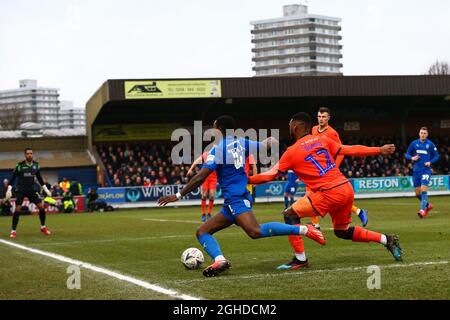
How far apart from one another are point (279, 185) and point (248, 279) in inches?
1289

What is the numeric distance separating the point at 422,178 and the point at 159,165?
91.1ft

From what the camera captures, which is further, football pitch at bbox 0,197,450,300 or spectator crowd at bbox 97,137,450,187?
spectator crowd at bbox 97,137,450,187

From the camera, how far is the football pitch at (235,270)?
26.5 ft

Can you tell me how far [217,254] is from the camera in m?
9.85

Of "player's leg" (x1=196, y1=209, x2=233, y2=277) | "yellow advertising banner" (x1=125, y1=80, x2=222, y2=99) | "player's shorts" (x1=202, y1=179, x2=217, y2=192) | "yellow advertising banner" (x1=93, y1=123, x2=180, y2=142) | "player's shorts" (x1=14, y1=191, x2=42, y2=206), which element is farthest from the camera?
"yellow advertising banner" (x1=93, y1=123, x2=180, y2=142)

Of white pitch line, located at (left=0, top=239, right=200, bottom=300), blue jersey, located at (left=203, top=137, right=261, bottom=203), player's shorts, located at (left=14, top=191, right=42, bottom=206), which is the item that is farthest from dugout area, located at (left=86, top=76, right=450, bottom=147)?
blue jersey, located at (left=203, top=137, right=261, bottom=203)

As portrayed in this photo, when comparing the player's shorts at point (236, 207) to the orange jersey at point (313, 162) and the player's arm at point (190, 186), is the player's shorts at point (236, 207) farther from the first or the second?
the orange jersey at point (313, 162)

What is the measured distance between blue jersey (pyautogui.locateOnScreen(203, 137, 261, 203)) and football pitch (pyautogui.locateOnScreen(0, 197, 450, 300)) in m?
1.09

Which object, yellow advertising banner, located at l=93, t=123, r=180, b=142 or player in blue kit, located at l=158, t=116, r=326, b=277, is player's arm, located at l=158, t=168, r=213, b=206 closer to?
player in blue kit, located at l=158, t=116, r=326, b=277

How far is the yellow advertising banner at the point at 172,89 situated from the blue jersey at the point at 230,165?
3427cm

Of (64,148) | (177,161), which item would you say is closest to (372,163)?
(177,161)

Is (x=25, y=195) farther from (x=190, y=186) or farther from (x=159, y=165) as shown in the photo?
(x=159, y=165)

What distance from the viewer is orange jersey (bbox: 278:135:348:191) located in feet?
33.0
